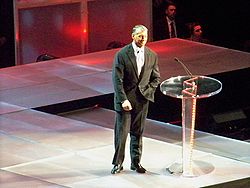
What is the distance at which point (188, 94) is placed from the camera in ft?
27.1

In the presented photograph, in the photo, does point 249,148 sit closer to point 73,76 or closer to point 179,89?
Answer: point 179,89

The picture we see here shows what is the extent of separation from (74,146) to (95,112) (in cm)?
153

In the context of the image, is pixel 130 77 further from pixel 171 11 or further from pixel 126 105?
pixel 171 11

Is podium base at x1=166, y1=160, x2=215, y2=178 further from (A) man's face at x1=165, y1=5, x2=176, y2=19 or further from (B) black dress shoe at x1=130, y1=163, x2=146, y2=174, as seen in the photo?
(A) man's face at x1=165, y1=5, x2=176, y2=19

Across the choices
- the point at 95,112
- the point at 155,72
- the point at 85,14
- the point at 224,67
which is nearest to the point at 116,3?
the point at 85,14

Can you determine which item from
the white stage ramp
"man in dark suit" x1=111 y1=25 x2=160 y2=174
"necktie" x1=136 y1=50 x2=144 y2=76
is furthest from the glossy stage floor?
"necktie" x1=136 y1=50 x2=144 y2=76

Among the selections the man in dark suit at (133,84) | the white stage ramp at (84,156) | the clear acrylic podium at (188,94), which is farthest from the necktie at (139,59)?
the white stage ramp at (84,156)

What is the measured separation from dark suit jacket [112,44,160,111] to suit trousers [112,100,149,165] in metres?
0.07

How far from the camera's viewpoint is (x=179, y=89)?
8375 mm

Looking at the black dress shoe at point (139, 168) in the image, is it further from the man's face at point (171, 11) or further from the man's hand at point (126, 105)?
the man's face at point (171, 11)

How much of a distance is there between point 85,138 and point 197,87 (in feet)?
6.17

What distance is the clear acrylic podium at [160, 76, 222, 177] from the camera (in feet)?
27.1

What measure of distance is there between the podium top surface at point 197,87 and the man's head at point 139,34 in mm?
465

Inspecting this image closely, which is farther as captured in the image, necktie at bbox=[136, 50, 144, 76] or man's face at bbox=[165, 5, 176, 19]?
man's face at bbox=[165, 5, 176, 19]
